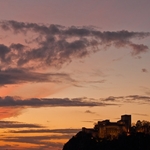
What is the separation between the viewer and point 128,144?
197 metres

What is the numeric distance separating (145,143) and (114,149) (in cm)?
1441

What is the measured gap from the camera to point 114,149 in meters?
196

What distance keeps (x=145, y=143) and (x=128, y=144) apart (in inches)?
323

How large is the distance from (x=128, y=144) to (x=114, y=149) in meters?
7.14

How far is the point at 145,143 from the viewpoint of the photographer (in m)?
194
